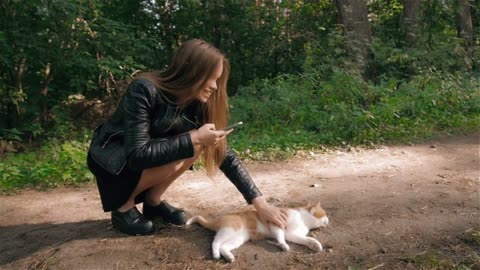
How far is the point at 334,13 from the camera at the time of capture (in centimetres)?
975

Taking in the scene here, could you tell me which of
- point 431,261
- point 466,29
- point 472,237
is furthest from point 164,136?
point 466,29

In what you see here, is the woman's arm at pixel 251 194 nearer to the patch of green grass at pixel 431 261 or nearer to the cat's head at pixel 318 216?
the cat's head at pixel 318 216

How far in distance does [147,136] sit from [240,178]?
2.01 feet

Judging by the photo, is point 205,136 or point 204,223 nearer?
point 205,136

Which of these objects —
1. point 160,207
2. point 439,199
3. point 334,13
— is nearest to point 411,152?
point 439,199

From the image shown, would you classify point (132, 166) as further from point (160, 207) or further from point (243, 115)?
point (243, 115)

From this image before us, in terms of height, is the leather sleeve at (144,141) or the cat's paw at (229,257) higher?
the leather sleeve at (144,141)

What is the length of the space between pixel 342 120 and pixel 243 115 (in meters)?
1.71

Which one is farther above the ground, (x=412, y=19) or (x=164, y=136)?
(x=412, y=19)

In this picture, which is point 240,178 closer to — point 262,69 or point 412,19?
point 412,19

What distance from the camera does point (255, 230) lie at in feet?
9.02

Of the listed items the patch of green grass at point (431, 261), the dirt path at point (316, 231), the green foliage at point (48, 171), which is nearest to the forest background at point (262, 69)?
the green foliage at point (48, 171)

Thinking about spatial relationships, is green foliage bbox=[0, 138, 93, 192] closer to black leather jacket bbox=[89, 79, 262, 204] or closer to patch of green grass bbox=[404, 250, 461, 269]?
black leather jacket bbox=[89, 79, 262, 204]

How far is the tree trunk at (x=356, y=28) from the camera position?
7.98 metres
